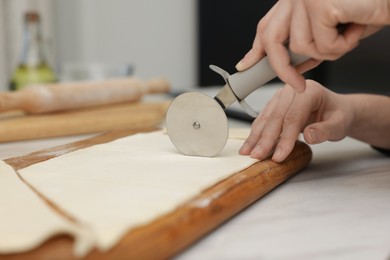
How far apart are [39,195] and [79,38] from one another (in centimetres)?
204

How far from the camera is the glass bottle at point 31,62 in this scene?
1.53 metres

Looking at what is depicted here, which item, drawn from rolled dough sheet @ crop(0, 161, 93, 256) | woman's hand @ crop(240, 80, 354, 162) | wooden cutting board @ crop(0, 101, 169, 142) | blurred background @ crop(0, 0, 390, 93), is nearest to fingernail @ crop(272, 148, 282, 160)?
woman's hand @ crop(240, 80, 354, 162)

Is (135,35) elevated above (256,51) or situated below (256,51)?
below

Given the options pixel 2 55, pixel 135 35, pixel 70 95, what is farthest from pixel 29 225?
pixel 135 35

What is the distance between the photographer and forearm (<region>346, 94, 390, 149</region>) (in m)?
0.83

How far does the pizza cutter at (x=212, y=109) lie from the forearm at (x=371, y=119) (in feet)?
0.74

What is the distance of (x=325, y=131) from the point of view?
752mm

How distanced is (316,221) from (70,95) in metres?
0.84

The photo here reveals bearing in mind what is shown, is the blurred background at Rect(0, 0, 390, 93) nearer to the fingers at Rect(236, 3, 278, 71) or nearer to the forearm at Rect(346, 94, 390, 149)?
the forearm at Rect(346, 94, 390, 149)

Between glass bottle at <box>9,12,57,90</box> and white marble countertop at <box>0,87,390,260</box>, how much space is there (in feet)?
3.32

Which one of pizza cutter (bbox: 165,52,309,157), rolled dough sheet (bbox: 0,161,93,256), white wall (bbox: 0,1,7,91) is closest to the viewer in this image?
rolled dough sheet (bbox: 0,161,93,256)

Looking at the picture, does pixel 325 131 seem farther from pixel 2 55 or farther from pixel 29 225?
pixel 2 55

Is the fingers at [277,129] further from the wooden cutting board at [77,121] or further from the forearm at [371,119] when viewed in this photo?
the wooden cutting board at [77,121]

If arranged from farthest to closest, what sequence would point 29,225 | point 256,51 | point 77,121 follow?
1. point 77,121
2. point 256,51
3. point 29,225
